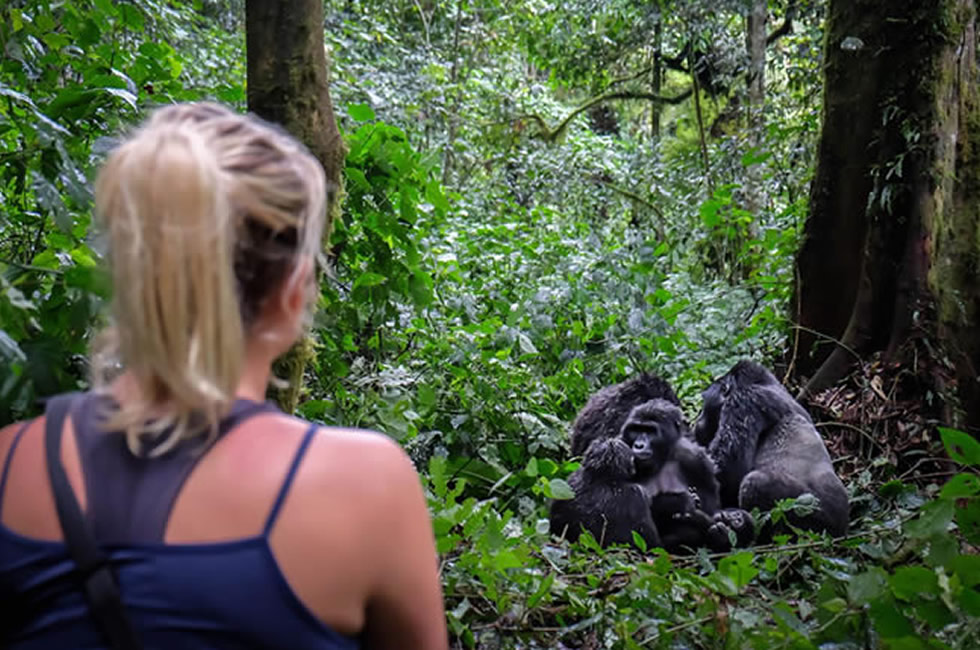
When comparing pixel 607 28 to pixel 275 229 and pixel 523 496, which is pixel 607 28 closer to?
pixel 523 496

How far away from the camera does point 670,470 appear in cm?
421

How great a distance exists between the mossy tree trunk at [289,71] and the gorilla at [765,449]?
1.99 m

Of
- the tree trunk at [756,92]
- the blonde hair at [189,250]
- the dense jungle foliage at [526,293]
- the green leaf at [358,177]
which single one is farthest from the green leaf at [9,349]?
the tree trunk at [756,92]

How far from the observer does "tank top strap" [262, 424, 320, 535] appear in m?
1.16

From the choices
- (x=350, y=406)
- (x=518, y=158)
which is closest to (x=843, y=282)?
(x=350, y=406)

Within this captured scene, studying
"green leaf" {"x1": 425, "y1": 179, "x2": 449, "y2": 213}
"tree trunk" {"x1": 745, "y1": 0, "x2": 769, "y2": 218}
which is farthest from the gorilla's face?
"tree trunk" {"x1": 745, "y1": 0, "x2": 769, "y2": 218}

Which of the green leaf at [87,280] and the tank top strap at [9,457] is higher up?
the green leaf at [87,280]

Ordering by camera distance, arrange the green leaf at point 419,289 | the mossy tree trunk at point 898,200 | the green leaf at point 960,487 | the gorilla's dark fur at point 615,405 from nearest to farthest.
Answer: the green leaf at point 960,487 < the green leaf at point 419,289 < the gorilla's dark fur at point 615,405 < the mossy tree trunk at point 898,200

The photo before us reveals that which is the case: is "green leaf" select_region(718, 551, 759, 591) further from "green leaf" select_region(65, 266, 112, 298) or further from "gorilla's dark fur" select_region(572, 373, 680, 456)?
"gorilla's dark fur" select_region(572, 373, 680, 456)

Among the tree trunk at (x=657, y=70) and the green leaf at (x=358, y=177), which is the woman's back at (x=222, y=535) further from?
the tree trunk at (x=657, y=70)

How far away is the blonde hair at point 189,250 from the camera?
46.3 inches

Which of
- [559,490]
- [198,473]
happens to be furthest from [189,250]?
[559,490]

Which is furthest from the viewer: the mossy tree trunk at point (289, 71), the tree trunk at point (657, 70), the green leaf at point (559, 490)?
the tree trunk at point (657, 70)

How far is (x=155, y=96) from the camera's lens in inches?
128
